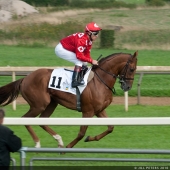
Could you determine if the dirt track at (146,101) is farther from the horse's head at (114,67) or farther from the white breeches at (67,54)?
the white breeches at (67,54)

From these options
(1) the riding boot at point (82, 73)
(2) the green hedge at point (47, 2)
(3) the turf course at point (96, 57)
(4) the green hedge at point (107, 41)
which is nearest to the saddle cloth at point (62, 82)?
(1) the riding boot at point (82, 73)

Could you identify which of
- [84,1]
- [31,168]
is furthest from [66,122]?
[84,1]

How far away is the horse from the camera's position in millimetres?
8328

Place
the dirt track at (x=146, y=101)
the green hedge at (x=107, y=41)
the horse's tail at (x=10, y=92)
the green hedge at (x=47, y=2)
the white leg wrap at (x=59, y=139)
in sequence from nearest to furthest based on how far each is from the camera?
the white leg wrap at (x=59, y=139) → the horse's tail at (x=10, y=92) → the dirt track at (x=146, y=101) → the green hedge at (x=107, y=41) → the green hedge at (x=47, y=2)

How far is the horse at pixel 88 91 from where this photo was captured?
27.3ft

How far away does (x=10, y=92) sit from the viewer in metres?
8.73

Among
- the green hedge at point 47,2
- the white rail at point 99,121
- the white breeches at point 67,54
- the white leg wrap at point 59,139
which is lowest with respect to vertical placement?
A: the green hedge at point 47,2

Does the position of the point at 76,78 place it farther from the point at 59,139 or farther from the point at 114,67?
the point at 59,139

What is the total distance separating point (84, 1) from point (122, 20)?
1042 cm

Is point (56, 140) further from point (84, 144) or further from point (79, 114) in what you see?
point (79, 114)

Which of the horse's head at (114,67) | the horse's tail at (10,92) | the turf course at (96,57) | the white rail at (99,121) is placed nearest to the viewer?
the white rail at (99,121)

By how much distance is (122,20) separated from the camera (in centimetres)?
3572

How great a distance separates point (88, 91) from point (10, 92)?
118 centimetres

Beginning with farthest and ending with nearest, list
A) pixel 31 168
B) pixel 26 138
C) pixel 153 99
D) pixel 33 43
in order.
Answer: pixel 33 43 < pixel 153 99 < pixel 26 138 < pixel 31 168
